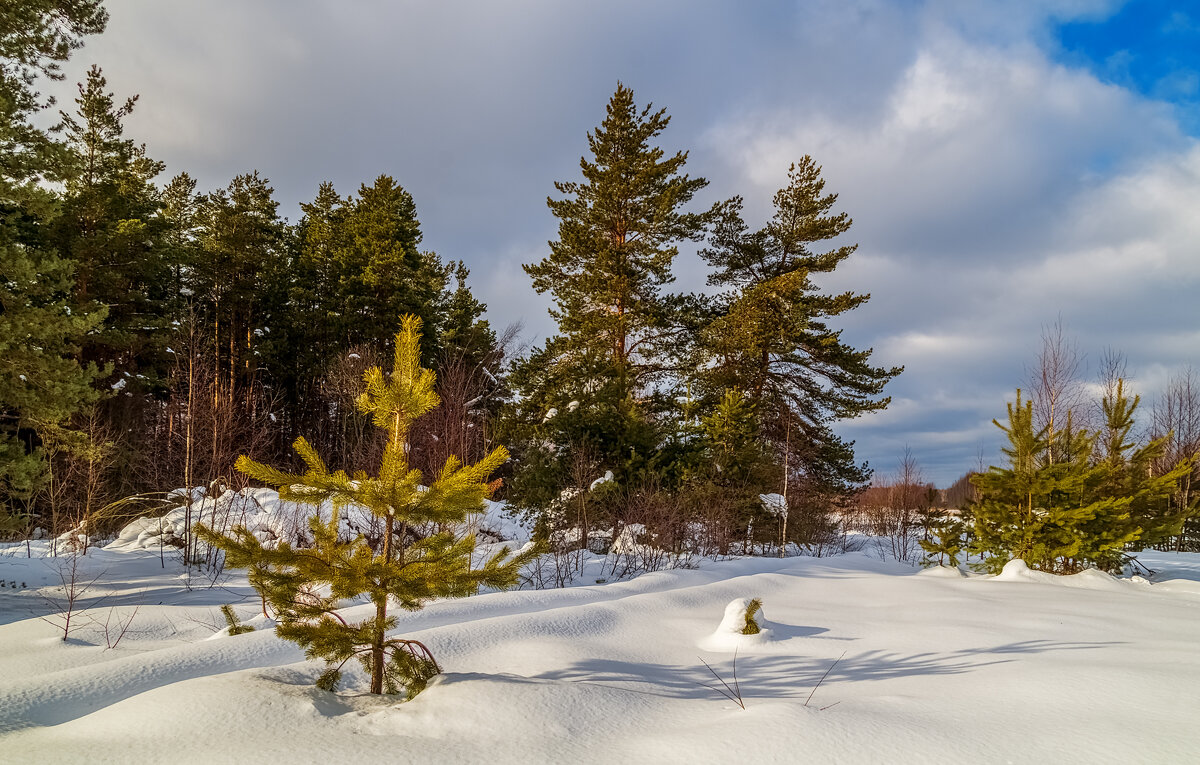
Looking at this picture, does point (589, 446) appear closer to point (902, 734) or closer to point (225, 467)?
point (225, 467)

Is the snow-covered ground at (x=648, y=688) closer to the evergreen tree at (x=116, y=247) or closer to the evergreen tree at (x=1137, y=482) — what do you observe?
the evergreen tree at (x=1137, y=482)

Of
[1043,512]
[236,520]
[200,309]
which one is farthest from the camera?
[200,309]

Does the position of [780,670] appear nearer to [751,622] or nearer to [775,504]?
[751,622]

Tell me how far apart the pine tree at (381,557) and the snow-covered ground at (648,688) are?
0.26 metres

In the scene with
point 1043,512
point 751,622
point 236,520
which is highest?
point 1043,512

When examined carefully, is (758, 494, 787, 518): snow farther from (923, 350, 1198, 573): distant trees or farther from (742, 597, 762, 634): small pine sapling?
(742, 597, 762, 634): small pine sapling

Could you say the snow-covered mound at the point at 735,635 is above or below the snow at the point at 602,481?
below

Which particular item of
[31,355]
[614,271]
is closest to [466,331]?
[614,271]

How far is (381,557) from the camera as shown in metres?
3.14

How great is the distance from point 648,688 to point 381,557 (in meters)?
1.82

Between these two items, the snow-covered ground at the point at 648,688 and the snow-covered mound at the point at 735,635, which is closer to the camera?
the snow-covered ground at the point at 648,688

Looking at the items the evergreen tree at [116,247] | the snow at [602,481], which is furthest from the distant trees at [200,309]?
the snow at [602,481]

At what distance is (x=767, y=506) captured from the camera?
15.9 meters

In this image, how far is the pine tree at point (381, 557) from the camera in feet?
9.78
